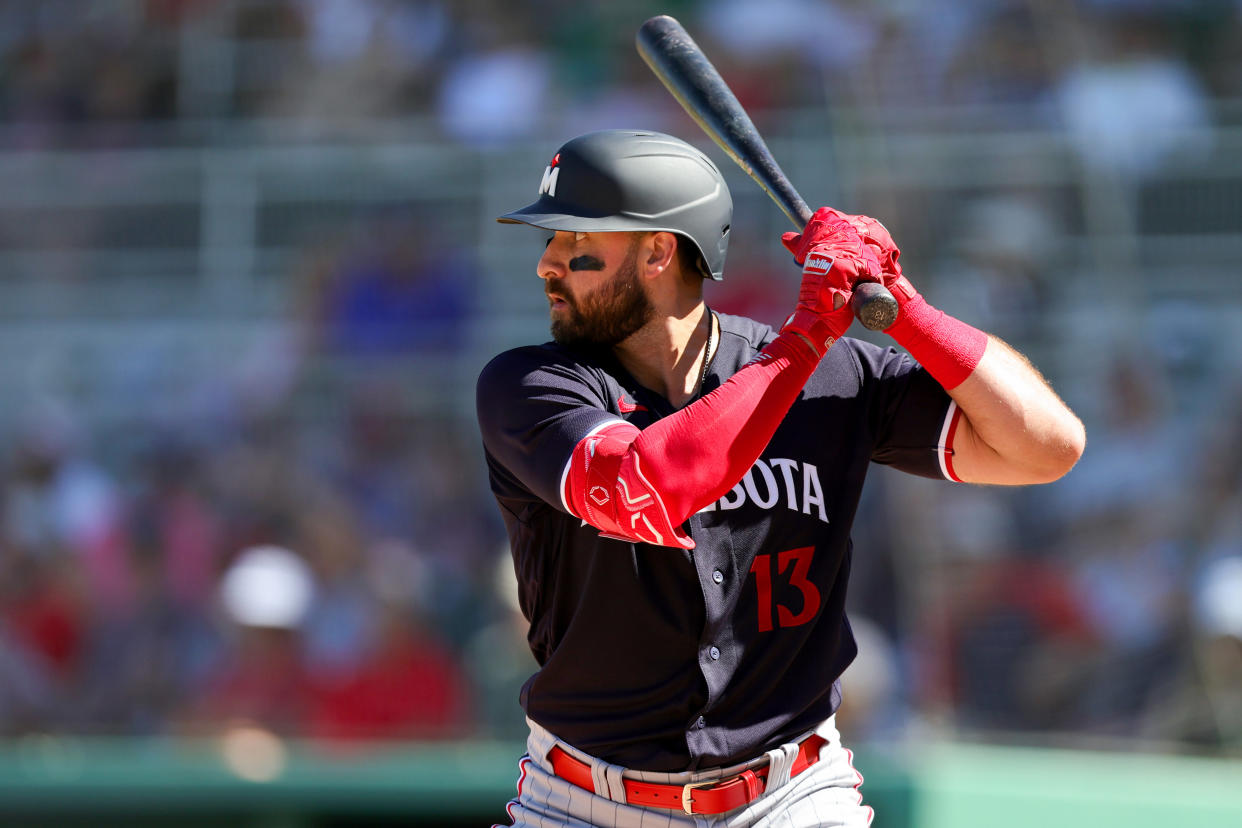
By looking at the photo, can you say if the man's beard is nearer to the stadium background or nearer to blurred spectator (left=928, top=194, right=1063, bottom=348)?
the stadium background

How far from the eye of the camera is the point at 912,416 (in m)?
2.61

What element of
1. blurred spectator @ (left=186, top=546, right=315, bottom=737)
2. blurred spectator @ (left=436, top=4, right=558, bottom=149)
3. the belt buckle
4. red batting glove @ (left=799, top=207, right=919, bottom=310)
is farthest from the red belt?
blurred spectator @ (left=436, top=4, right=558, bottom=149)

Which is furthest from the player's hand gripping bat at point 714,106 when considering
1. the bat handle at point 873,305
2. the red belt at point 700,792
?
the red belt at point 700,792

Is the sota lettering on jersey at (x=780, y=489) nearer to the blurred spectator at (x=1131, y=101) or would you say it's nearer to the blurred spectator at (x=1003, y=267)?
the blurred spectator at (x=1003, y=267)

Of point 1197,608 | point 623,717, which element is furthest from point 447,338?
point 623,717

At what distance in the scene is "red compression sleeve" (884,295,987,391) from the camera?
241 centimetres

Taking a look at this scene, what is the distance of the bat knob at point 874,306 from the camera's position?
2.28 metres

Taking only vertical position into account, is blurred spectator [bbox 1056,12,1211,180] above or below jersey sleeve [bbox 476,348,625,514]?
above

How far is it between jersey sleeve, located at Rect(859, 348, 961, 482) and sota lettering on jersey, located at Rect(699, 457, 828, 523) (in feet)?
0.65

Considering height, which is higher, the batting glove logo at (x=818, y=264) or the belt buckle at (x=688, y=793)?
the batting glove logo at (x=818, y=264)

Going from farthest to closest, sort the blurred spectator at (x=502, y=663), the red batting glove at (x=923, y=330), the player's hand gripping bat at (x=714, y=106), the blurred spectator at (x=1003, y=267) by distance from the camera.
A: the blurred spectator at (x=1003, y=267) < the blurred spectator at (x=502, y=663) < the player's hand gripping bat at (x=714, y=106) < the red batting glove at (x=923, y=330)

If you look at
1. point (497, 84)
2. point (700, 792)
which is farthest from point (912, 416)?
point (497, 84)

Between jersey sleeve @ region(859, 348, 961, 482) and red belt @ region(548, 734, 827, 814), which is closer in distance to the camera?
red belt @ region(548, 734, 827, 814)

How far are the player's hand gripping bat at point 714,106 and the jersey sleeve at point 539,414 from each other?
1.70 ft
